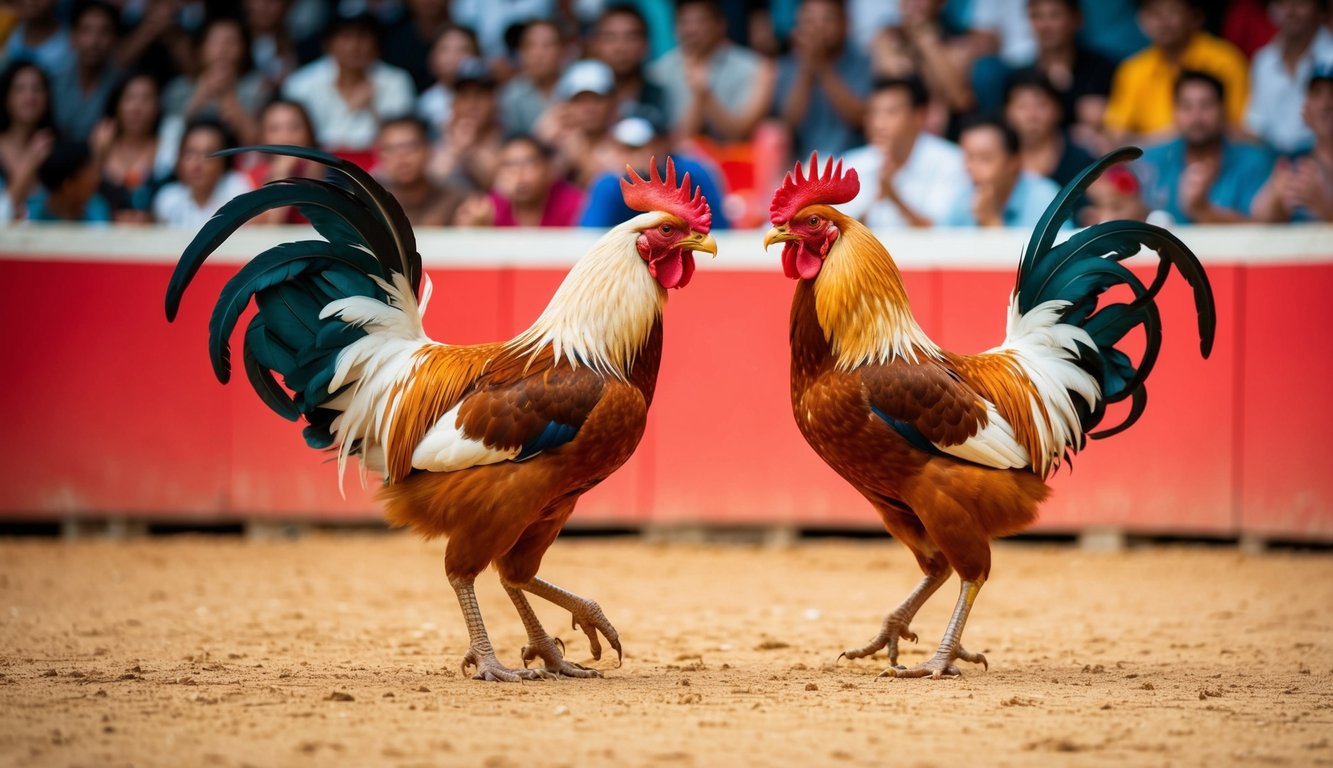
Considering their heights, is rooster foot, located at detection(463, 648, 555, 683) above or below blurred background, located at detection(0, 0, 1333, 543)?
below

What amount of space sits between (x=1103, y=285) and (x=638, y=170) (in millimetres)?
4670

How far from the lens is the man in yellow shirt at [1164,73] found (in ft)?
36.9

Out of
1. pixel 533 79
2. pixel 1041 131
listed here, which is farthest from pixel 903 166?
pixel 533 79

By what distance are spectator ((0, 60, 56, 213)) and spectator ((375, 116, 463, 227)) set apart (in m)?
2.87

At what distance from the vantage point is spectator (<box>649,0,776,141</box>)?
11938mm

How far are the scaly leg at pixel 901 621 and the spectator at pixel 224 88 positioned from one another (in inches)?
320

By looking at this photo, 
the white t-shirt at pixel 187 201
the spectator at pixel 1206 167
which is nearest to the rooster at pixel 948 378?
the spectator at pixel 1206 167

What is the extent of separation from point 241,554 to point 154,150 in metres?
4.30

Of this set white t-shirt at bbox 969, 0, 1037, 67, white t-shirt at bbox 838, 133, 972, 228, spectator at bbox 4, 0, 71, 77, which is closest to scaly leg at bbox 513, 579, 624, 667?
white t-shirt at bbox 838, 133, 972, 228

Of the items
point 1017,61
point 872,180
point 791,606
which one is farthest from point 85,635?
point 1017,61

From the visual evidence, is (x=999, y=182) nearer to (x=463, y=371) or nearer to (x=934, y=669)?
(x=934, y=669)

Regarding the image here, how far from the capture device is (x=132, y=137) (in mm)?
12195

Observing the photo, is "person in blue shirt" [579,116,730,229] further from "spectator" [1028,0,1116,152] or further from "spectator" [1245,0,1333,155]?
"spectator" [1245,0,1333,155]

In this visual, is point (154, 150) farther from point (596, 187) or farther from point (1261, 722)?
point (1261, 722)
